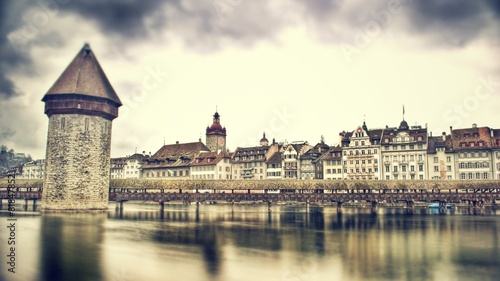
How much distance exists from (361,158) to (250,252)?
44977mm

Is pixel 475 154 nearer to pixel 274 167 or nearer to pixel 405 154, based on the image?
pixel 405 154

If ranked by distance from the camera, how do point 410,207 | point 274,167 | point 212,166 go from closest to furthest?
1. point 410,207
2. point 274,167
3. point 212,166

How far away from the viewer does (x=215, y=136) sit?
279ft

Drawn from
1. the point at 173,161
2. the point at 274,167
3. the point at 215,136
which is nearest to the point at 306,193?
the point at 274,167

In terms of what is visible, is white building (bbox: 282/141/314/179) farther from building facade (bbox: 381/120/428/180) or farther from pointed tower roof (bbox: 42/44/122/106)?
pointed tower roof (bbox: 42/44/122/106)

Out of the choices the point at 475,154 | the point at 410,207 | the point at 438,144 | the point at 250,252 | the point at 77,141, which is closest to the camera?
the point at 250,252

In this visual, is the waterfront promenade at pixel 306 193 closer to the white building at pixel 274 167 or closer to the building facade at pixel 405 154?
the building facade at pixel 405 154

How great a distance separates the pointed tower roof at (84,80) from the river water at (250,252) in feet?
49.2

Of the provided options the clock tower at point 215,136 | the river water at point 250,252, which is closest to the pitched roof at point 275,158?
the clock tower at point 215,136

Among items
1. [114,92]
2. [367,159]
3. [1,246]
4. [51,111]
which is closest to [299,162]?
[367,159]

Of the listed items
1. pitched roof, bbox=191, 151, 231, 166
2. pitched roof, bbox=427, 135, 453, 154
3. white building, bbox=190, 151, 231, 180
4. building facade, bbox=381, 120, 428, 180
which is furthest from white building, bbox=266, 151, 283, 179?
pitched roof, bbox=427, 135, 453, 154

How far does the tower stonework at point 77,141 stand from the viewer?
126 feet

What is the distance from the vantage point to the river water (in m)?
15.5

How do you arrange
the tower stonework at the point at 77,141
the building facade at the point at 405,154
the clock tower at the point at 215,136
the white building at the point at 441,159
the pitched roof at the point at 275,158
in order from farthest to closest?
the clock tower at the point at 215,136 < the pitched roof at the point at 275,158 < the building facade at the point at 405,154 < the white building at the point at 441,159 < the tower stonework at the point at 77,141
